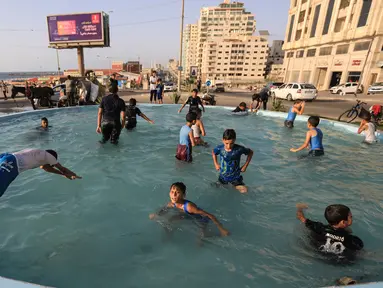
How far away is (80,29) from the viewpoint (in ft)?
92.2

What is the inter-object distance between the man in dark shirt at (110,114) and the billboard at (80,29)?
986 inches

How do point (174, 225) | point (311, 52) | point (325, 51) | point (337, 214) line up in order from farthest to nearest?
point (311, 52), point (325, 51), point (174, 225), point (337, 214)

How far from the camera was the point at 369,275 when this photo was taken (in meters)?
2.91

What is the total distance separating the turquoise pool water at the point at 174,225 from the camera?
2.98 m

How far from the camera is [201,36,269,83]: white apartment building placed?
109 m

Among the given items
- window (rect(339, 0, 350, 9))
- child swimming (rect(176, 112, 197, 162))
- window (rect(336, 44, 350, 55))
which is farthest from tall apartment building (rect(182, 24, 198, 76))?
child swimming (rect(176, 112, 197, 162))

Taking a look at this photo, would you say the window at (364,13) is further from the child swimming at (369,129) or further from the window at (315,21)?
the child swimming at (369,129)

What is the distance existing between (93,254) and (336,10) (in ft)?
156

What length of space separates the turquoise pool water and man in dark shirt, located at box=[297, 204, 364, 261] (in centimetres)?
21

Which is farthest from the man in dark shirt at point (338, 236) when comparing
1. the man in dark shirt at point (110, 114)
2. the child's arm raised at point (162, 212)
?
the man in dark shirt at point (110, 114)

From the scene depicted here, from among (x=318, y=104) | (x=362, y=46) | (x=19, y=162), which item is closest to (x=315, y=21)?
(x=362, y=46)

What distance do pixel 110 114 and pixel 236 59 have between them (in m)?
113

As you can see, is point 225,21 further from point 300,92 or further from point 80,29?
point 300,92

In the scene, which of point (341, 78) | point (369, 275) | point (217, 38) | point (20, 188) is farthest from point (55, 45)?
point (217, 38)
